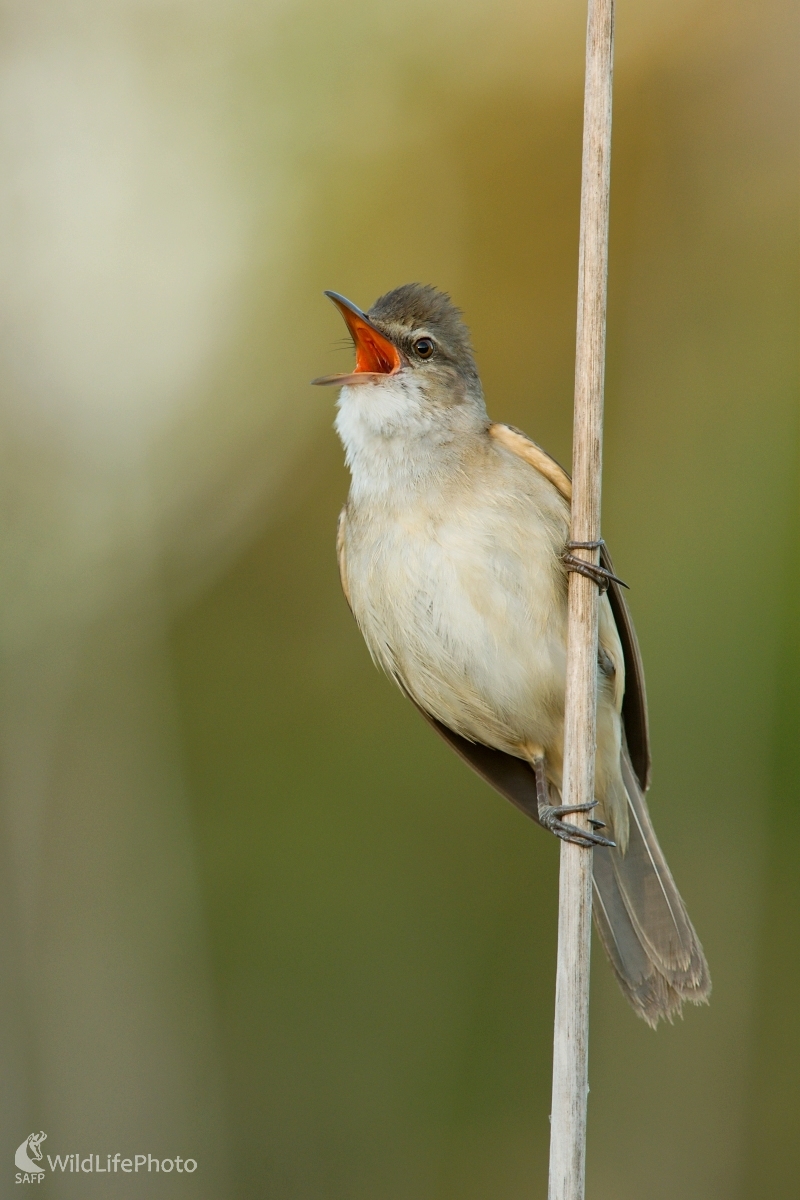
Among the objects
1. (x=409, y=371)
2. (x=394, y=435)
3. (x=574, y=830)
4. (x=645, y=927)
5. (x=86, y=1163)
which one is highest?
(x=409, y=371)

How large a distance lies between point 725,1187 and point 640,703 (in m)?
1.79

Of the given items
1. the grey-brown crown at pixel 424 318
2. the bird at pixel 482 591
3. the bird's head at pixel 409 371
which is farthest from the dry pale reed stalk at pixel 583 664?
the grey-brown crown at pixel 424 318

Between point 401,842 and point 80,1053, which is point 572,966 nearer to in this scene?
point 80,1053

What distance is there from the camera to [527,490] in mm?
2809

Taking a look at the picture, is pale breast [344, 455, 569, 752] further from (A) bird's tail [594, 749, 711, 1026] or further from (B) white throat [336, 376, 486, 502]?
(A) bird's tail [594, 749, 711, 1026]

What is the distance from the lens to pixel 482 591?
8.93ft

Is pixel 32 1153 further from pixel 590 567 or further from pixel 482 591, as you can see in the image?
pixel 590 567

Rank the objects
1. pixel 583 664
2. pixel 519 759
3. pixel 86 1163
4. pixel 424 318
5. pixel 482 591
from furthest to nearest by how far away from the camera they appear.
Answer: pixel 519 759
pixel 86 1163
pixel 424 318
pixel 482 591
pixel 583 664

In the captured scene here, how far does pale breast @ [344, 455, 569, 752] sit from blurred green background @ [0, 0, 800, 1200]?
1134 mm

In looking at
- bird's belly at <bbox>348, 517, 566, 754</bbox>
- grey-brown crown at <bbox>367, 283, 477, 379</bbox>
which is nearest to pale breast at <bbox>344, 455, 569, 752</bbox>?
bird's belly at <bbox>348, 517, 566, 754</bbox>

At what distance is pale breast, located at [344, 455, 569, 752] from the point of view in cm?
272

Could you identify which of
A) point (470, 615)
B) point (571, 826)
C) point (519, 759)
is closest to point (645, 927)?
point (519, 759)

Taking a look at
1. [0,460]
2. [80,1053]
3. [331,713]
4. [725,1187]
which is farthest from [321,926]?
[0,460]

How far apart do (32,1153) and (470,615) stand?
209 centimetres
